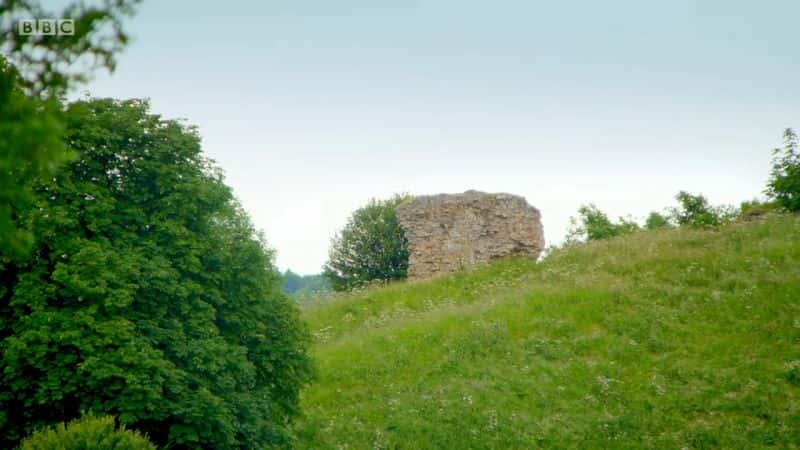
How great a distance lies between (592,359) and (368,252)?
87.9 ft

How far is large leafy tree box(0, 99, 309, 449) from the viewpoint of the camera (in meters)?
11.5

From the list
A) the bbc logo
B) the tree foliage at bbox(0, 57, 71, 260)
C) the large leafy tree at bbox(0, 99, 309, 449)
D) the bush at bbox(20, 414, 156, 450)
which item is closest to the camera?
the tree foliage at bbox(0, 57, 71, 260)

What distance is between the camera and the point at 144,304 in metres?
12.7

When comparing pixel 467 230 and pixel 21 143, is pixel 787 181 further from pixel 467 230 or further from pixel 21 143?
pixel 21 143

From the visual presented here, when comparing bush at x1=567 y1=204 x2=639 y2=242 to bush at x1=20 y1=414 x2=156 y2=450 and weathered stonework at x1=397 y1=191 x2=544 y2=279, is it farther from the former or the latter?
bush at x1=20 y1=414 x2=156 y2=450

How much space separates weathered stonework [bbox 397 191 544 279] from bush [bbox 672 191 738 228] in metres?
7.58

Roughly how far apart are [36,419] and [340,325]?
15347 millimetres

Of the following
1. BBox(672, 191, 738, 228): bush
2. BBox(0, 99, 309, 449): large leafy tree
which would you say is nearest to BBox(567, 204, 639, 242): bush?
BBox(672, 191, 738, 228): bush

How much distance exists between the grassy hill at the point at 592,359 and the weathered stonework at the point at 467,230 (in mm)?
5674

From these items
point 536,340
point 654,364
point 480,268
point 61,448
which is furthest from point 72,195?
point 480,268

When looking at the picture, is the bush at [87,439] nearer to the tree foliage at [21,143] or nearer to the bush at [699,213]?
the tree foliage at [21,143]

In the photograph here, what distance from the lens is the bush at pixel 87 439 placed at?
955cm

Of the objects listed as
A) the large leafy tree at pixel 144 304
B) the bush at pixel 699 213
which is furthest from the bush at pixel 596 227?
the large leafy tree at pixel 144 304

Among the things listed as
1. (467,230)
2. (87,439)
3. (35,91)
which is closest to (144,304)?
(87,439)
